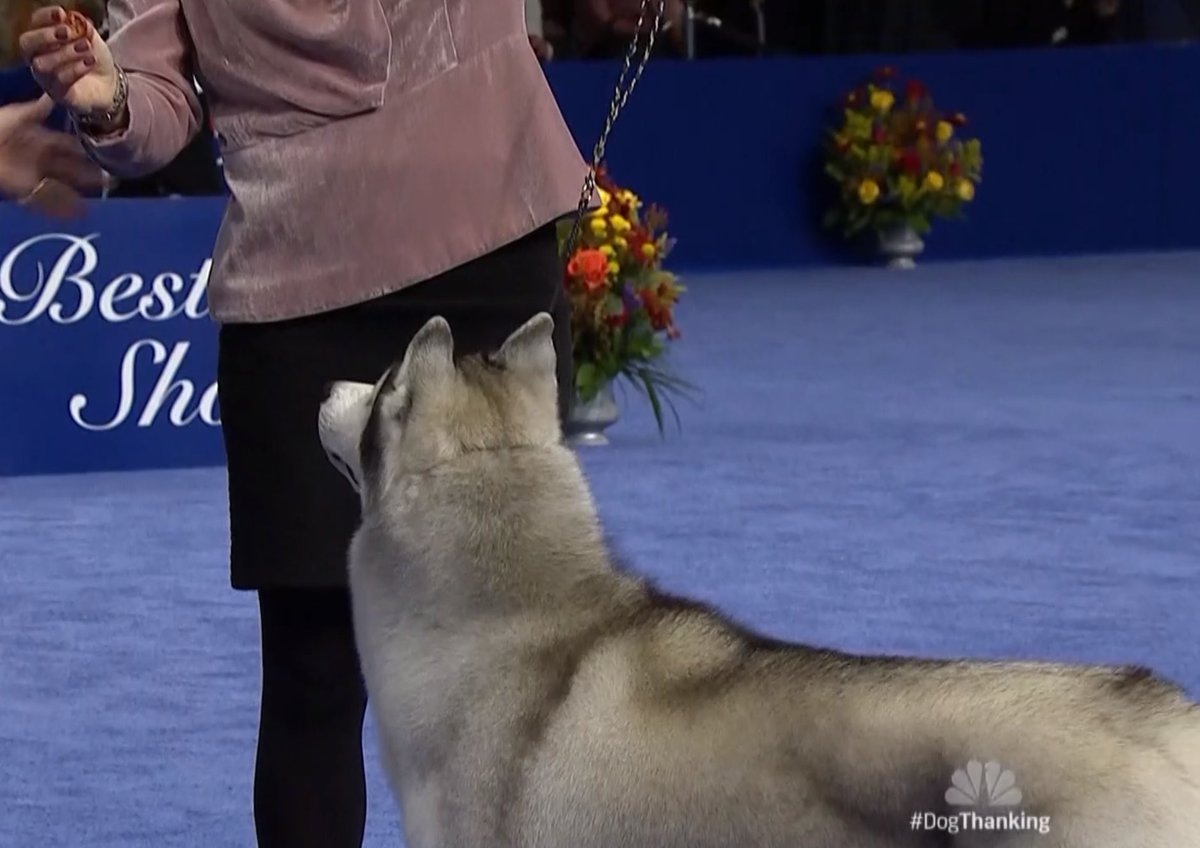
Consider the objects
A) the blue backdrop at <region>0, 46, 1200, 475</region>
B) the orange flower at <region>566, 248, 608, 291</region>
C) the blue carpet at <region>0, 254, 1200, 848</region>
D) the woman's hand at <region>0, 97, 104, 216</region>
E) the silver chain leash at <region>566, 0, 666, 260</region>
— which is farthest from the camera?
the blue backdrop at <region>0, 46, 1200, 475</region>

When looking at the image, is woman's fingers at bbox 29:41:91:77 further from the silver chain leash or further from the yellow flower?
the yellow flower

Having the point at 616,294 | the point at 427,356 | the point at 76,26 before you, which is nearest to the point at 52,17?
the point at 76,26

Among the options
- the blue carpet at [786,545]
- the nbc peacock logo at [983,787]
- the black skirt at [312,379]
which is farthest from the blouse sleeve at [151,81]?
the blue carpet at [786,545]

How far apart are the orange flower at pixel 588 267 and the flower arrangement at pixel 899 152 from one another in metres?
5.44

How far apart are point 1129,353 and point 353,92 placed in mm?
7125

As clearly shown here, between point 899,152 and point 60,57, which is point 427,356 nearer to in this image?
point 60,57

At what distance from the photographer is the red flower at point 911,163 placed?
11.8 m

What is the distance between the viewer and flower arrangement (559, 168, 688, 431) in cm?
667

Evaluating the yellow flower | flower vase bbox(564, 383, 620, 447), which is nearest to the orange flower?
flower vase bbox(564, 383, 620, 447)

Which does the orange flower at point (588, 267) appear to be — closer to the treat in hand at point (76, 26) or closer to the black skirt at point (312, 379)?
the black skirt at point (312, 379)

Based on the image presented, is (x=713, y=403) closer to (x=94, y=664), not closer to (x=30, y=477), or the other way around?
(x=30, y=477)

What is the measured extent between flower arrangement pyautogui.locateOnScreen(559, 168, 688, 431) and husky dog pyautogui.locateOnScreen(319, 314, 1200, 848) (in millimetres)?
4238

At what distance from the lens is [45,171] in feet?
9.08

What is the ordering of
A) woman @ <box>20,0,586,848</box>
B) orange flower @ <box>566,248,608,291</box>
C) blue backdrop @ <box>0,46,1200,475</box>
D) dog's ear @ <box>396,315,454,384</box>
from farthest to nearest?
blue backdrop @ <box>0,46,1200,475</box> → orange flower @ <box>566,248,608,291</box> → woman @ <box>20,0,586,848</box> → dog's ear @ <box>396,315,454,384</box>
